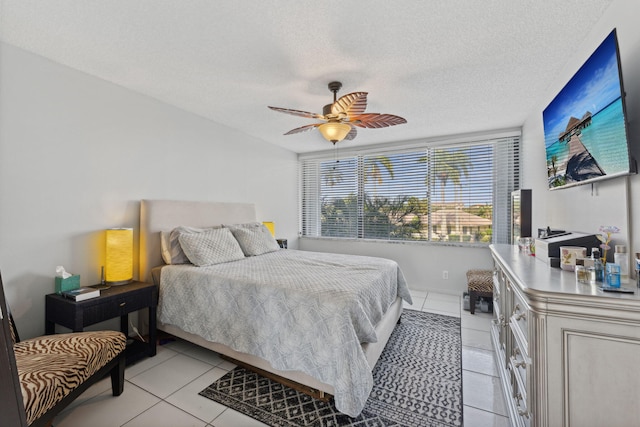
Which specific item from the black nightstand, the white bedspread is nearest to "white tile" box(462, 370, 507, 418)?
the white bedspread

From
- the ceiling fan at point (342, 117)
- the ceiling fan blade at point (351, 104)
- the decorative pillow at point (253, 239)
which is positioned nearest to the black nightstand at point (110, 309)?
the decorative pillow at point (253, 239)

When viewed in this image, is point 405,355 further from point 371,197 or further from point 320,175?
point 320,175

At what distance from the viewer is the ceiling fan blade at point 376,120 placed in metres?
2.49

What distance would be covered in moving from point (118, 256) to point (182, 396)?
54.0 inches

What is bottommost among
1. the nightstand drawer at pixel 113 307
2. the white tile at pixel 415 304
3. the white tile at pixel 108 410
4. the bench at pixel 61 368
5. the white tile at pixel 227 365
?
the white tile at pixel 108 410

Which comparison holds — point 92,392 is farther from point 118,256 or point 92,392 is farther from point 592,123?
point 592,123

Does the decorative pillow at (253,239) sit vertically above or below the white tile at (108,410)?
above

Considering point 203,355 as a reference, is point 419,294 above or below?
above

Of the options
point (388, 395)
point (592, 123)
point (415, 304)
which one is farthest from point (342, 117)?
point (415, 304)

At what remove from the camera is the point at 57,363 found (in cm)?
154

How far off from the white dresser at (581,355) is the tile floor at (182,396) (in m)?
0.78

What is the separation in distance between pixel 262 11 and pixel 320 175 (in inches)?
156

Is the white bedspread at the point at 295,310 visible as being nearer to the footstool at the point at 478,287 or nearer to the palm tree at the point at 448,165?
the footstool at the point at 478,287

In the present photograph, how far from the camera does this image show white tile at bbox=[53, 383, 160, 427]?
5.67 ft
